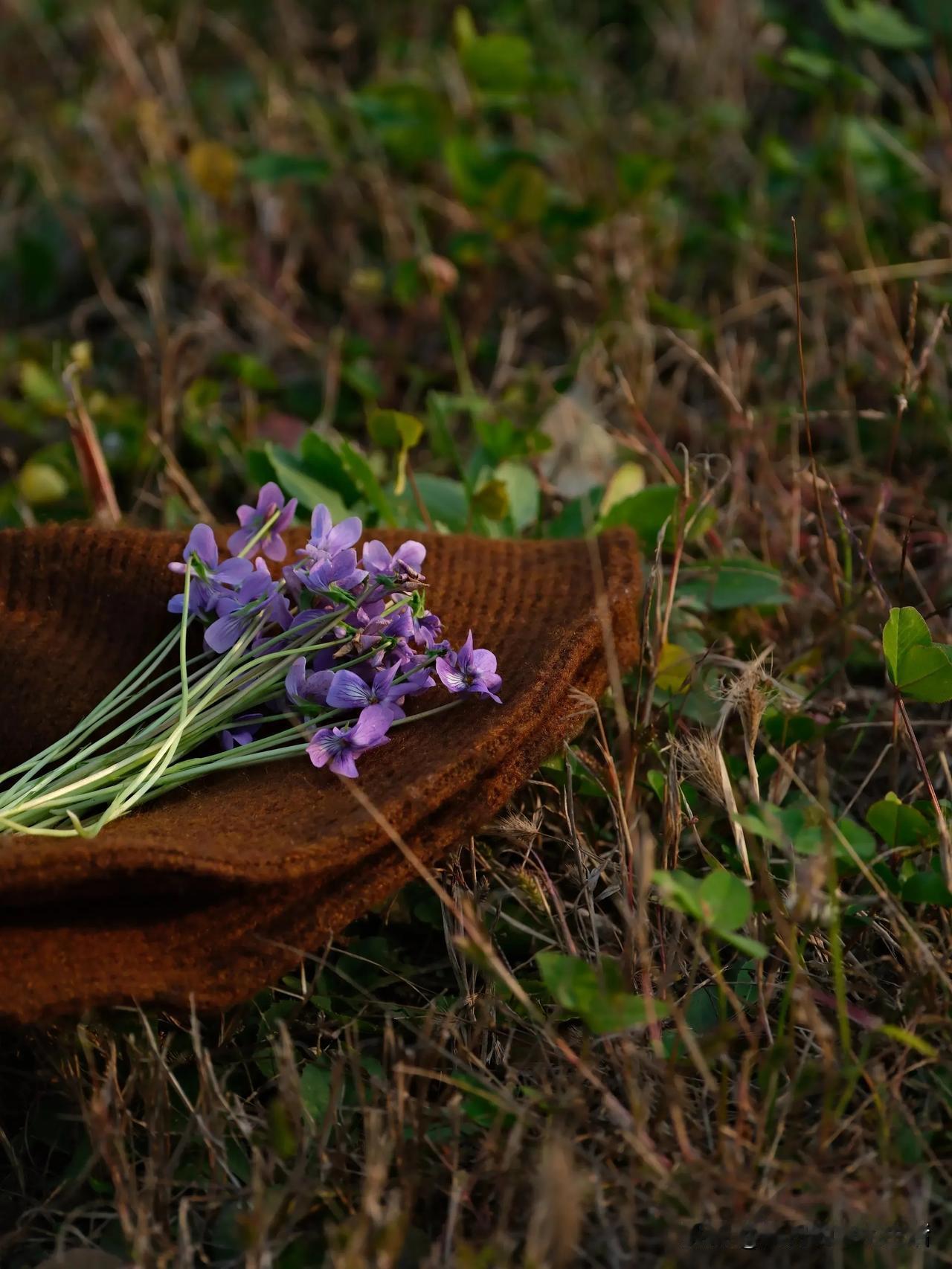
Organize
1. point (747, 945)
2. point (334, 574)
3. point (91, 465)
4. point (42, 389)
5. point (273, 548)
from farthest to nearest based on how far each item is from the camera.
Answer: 1. point (42, 389)
2. point (91, 465)
3. point (273, 548)
4. point (334, 574)
5. point (747, 945)

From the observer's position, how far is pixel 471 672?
3.04 ft

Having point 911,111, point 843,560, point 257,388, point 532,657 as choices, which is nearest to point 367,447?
point 257,388

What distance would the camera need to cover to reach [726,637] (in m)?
1.19

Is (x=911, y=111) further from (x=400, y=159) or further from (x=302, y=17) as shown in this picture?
(x=302, y=17)

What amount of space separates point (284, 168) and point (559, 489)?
837mm

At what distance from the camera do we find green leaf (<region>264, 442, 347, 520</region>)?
127 cm

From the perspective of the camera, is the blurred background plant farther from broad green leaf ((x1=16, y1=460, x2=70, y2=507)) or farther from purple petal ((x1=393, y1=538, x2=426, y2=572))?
purple petal ((x1=393, y1=538, x2=426, y2=572))

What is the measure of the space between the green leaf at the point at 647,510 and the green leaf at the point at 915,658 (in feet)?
1.02

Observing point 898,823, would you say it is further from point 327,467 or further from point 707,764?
point 327,467

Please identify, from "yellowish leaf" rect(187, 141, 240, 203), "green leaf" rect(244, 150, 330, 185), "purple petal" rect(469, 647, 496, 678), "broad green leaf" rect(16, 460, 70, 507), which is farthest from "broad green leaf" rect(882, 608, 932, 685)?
"yellowish leaf" rect(187, 141, 240, 203)

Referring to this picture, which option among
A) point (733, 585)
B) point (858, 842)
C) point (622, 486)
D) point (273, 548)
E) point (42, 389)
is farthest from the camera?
point (42, 389)

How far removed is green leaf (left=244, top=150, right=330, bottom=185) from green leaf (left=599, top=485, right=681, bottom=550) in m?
0.96

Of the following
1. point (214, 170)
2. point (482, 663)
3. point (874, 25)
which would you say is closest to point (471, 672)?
point (482, 663)

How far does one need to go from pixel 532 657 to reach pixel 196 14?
2.24 m
